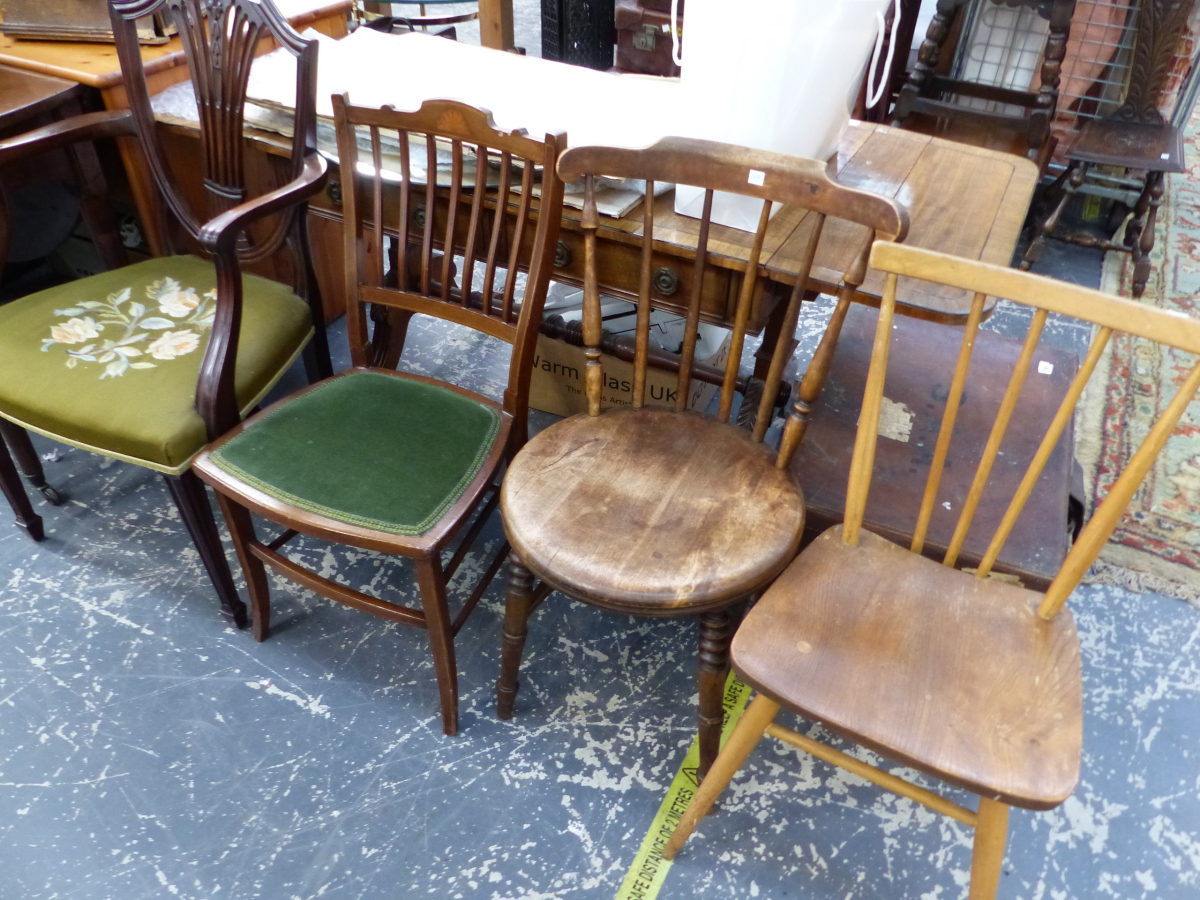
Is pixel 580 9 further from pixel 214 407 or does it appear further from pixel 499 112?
pixel 214 407

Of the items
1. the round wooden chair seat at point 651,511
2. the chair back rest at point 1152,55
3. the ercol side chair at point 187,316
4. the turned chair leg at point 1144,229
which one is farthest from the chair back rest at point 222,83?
the chair back rest at point 1152,55

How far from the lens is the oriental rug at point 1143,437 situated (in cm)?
179

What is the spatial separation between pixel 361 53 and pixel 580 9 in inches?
78.0

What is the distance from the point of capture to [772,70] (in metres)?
1.13

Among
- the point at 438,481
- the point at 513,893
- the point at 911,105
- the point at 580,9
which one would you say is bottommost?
the point at 513,893

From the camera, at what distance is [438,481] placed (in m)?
1.32

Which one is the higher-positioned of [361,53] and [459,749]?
[361,53]

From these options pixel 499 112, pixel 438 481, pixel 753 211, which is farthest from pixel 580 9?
pixel 438 481

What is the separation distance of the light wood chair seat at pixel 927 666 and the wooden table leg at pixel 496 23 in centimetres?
219

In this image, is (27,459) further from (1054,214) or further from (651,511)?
(1054,214)

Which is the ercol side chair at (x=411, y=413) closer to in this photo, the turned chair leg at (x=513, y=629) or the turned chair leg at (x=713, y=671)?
the turned chair leg at (x=513, y=629)

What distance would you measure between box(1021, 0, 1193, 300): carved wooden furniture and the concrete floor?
1.59m

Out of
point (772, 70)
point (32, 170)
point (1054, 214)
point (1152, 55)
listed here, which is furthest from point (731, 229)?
point (1152, 55)

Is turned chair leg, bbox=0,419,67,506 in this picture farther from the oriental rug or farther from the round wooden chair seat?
the oriental rug
